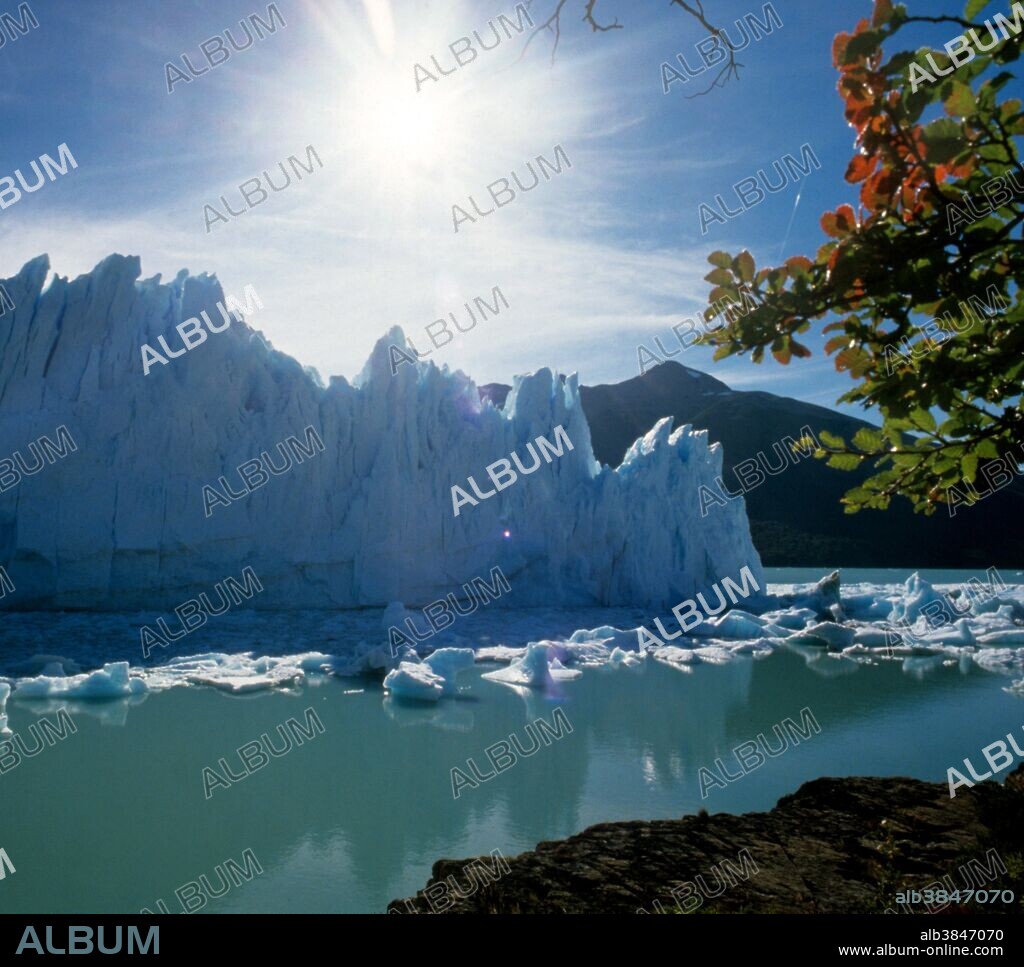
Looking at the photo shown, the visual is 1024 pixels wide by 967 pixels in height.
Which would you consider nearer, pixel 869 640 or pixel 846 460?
pixel 846 460

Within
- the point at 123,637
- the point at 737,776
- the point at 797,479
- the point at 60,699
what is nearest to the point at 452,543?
the point at 123,637

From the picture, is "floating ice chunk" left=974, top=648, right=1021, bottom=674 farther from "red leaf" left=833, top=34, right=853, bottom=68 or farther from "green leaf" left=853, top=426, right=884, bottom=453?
"red leaf" left=833, top=34, right=853, bottom=68

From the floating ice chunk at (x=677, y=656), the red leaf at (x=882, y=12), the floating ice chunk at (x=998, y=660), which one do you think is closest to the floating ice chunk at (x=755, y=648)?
the floating ice chunk at (x=677, y=656)

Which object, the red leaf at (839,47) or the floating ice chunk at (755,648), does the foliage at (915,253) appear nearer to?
the red leaf at (839,47)

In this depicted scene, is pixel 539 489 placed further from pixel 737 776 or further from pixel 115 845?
pixel 115 845

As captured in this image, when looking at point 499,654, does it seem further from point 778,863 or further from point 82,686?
point 778,863

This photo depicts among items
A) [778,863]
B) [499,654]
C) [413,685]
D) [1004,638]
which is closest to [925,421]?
[778,863]
